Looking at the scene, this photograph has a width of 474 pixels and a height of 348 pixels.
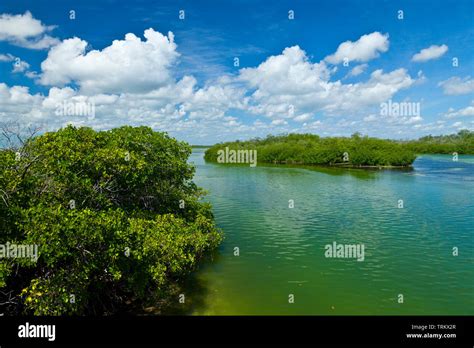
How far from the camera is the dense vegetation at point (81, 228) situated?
11969mm

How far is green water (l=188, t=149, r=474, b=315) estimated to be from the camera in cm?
1853

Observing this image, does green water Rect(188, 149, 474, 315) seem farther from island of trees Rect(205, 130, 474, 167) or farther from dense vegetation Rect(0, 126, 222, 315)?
island of trees Rect(205, 130, 474, 167)

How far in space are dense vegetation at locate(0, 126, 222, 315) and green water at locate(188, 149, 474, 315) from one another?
13.9 ft

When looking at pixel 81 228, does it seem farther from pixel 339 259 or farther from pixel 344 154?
pixel 344 154

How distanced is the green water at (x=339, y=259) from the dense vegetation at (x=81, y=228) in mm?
4249

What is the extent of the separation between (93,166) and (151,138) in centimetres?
661

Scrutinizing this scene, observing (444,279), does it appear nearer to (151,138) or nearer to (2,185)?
(151,138)

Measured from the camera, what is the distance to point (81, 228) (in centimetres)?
1211

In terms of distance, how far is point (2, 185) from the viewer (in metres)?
13.1

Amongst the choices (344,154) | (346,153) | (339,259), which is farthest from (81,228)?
(344,154)

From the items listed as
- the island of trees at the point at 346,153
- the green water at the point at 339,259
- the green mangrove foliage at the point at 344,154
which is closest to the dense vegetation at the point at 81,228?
the green water at the point at 339,259

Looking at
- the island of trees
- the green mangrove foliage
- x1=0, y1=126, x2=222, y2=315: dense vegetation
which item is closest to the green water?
x1=0, y1=126, x2=222, y2=315: dense vegetation

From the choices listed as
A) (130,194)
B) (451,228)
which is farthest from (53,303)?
(451,228)

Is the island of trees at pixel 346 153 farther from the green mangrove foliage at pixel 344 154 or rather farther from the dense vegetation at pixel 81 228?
the dense vegetation at pixel 81 228
